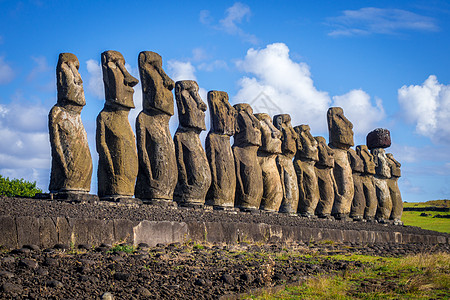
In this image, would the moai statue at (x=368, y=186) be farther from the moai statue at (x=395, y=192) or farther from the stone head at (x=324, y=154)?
the stone head at (x=324, y=154)

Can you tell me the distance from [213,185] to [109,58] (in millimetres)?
3549

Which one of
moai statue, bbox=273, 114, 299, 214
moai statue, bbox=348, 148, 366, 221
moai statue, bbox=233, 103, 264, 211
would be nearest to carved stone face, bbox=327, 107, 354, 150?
moai statue, bbox=348, 148, 366, 221

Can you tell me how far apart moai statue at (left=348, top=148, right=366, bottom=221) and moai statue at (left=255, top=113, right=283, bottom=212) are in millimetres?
5460

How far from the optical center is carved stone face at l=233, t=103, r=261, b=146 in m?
13.1

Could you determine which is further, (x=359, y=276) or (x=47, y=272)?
(x=359, y=276)

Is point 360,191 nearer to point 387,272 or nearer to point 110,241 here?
point 387,272

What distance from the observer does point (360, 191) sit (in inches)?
739

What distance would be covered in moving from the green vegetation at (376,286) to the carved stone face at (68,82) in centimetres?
537

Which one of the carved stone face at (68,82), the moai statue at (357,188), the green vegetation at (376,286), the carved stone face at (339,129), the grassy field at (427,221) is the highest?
the carved stone face at (339,129)

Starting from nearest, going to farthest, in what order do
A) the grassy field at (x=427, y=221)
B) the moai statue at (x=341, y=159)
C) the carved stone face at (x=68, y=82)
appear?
the carved stone face at (x=68, y=82), the moai statue at (x=341, y=159), the grassy field at (x=427, y=221)

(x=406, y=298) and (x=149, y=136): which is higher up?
(x=149, y=136)

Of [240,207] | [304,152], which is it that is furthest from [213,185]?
[304,152]

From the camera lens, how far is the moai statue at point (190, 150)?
35.8ft

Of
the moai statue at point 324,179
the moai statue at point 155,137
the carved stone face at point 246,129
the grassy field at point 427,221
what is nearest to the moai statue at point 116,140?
the moai statue at point 155,137
